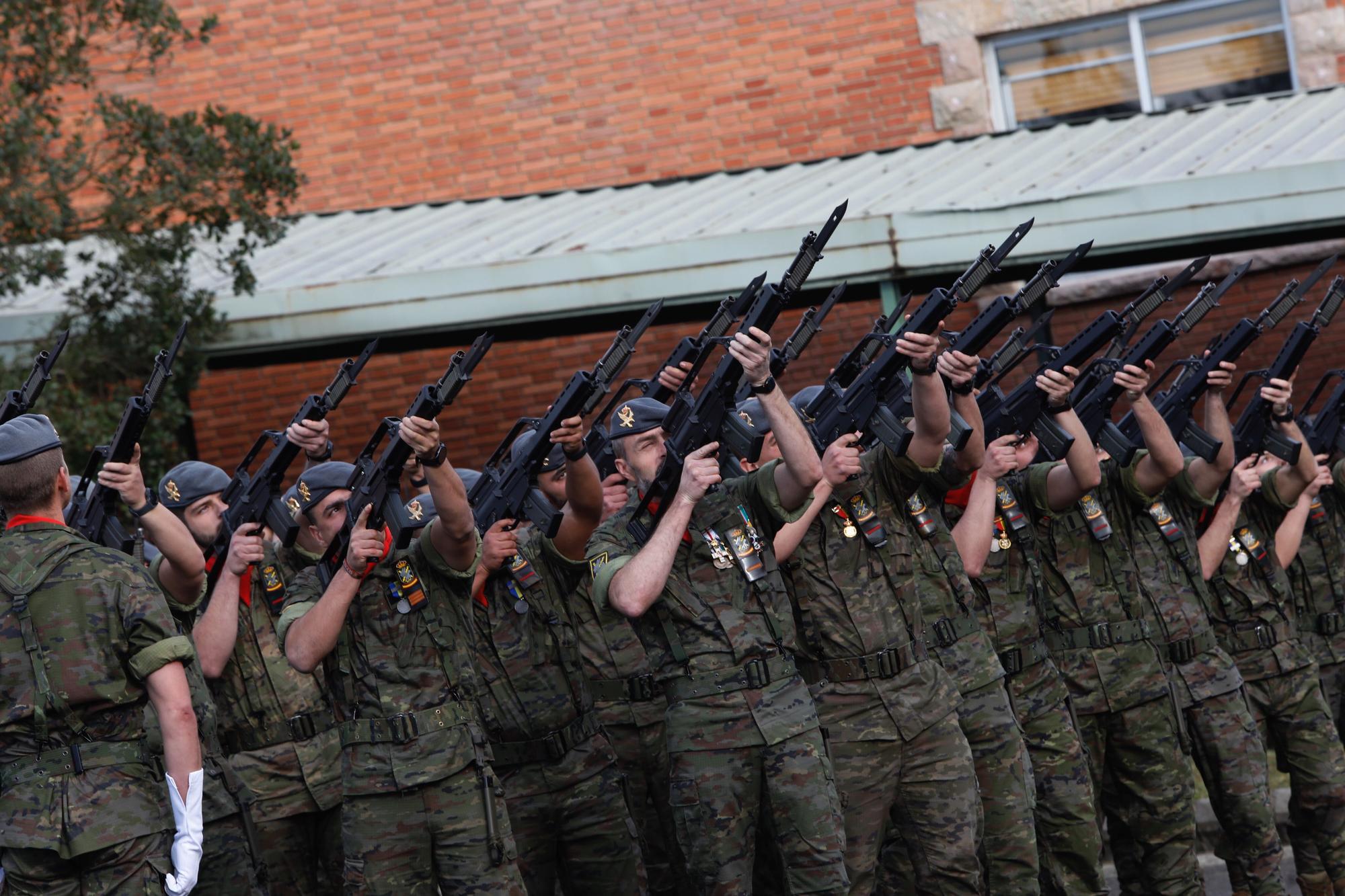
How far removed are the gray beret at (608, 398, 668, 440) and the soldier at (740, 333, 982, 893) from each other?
61 centimetres

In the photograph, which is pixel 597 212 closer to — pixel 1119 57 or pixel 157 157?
pixel 157 157

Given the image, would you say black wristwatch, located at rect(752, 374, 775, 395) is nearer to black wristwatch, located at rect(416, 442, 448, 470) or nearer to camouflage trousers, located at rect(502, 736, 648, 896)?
black wristwatch, located at rect(416, 442, 448, 470)

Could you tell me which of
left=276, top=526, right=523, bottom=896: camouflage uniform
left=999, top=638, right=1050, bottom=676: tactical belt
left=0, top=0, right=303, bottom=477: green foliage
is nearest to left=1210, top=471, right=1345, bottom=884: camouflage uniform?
left=999, top=638, right=1050, bottom=676: tactical belt

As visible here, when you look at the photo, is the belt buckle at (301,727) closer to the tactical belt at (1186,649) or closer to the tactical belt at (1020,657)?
the tactical belt at (1020,657)

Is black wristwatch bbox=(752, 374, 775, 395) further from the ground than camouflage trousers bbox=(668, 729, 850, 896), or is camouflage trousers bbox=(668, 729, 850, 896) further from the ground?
black wristwatch bbox=(752, 374, 775, 395)

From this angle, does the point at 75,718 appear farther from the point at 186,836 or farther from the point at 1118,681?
the point at 1118,681

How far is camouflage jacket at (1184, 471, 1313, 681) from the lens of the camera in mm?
7172

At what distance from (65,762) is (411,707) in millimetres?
1105

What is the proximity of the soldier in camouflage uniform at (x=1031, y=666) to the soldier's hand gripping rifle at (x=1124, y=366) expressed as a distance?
48 cm

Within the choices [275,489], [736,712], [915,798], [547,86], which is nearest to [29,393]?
[275,489]

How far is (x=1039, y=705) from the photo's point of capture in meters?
6.39

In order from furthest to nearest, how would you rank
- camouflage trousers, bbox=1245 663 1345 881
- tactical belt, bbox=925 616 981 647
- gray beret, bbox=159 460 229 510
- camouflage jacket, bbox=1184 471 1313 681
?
1. camouflage jacket, bbox=1184 471 1313 681
2. camouflage trousers, bbox=1245 663 1345 881
3. gray beret, bbox=159 460 229 510
4. tactical belt, bbox=925 616 981 647

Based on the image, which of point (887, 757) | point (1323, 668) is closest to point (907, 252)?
point (1323, 668)

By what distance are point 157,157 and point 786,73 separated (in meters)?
5.28
